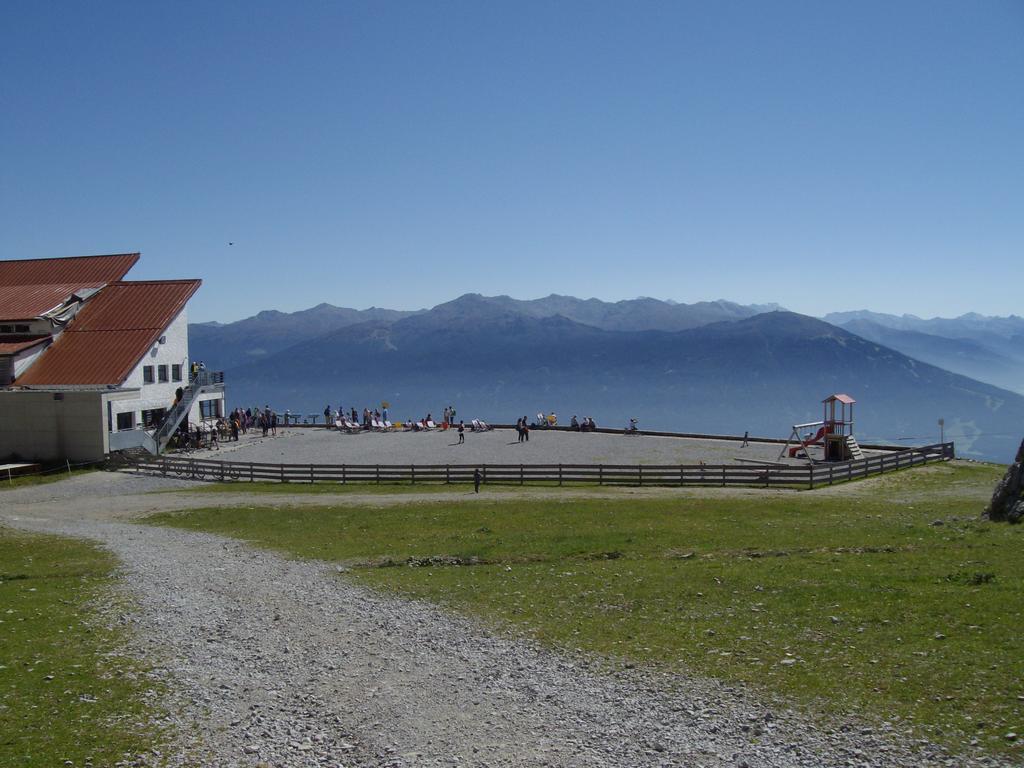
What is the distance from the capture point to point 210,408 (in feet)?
230

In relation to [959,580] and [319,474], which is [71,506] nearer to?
[319,474]

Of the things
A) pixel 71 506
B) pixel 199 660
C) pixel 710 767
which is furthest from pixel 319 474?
pixel 710 767

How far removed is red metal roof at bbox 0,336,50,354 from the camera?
194 feet

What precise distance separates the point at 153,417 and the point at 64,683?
175ft

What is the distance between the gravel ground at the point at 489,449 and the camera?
5491 centimetres

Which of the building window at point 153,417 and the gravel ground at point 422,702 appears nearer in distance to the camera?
the gravel ground at point 422,702

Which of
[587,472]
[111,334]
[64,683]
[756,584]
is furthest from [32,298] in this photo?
[756,584]

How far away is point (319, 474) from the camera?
47969mm

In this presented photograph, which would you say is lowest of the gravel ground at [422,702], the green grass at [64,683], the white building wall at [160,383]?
the gravel ground at [422,702]

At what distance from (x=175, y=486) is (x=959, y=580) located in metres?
41.7

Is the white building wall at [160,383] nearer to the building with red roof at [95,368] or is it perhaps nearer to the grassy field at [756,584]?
the building with red roof at [95,368]

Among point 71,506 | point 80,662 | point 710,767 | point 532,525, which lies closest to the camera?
point 710,767

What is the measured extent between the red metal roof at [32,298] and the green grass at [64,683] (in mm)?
50855

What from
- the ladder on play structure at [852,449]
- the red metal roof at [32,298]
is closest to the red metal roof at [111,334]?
the red metal roof at [32,298]
